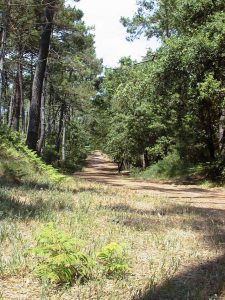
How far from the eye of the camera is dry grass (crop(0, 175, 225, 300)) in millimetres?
4039

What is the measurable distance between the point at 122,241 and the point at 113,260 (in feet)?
3.43

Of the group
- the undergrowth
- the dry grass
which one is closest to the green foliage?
the dry grass

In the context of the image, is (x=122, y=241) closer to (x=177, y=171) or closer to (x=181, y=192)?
(x=181, y=192)

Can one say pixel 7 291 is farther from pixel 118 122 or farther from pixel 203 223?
pixel 118 122

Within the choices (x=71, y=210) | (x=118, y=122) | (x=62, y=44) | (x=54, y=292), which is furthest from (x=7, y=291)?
(x=118, y=122)

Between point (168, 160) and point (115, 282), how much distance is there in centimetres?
2187

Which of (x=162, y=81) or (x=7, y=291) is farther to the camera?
(x=162, y=81)

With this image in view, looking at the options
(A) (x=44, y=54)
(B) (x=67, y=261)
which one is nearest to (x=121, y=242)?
(B) (x=67, y=261)

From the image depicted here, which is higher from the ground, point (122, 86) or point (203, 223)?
point (122, 86)

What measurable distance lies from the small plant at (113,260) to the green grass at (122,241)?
0.09m

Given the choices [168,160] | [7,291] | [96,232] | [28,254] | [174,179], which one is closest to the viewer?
[7,291]

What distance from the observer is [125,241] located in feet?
18.4

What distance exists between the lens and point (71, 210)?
7531mm

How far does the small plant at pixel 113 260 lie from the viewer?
440 centimetres
